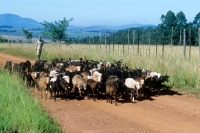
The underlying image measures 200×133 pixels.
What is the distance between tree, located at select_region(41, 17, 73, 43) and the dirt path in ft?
107

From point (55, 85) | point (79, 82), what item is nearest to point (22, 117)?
point (55, 85)

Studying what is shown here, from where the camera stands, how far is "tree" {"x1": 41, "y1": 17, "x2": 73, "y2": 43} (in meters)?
44.8

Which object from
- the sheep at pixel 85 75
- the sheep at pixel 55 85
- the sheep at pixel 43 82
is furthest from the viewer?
the sheep at pixel 85 75

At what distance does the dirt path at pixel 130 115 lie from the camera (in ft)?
30.6

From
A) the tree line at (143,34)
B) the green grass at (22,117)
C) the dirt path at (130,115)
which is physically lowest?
the dirt path at (130,115)

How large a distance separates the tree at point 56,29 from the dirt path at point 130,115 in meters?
32.6

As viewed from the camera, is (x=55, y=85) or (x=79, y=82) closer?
(x=55, y=85)

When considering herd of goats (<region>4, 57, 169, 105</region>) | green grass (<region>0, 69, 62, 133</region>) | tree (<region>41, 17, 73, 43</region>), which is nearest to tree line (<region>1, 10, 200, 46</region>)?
tree (<region>41, 17, 73, 43</region>)

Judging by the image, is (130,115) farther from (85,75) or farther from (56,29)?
(56,29)

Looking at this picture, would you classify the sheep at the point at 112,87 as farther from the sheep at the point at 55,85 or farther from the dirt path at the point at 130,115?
the sheep at the point at 55,85

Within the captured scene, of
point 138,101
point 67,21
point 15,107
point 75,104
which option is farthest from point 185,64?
point 67,21

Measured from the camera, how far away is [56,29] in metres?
44.9

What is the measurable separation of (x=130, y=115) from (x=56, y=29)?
35350 millimetres

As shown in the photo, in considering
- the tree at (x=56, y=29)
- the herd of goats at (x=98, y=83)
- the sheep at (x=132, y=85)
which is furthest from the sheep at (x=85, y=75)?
the tree at (x=56, y=29)
